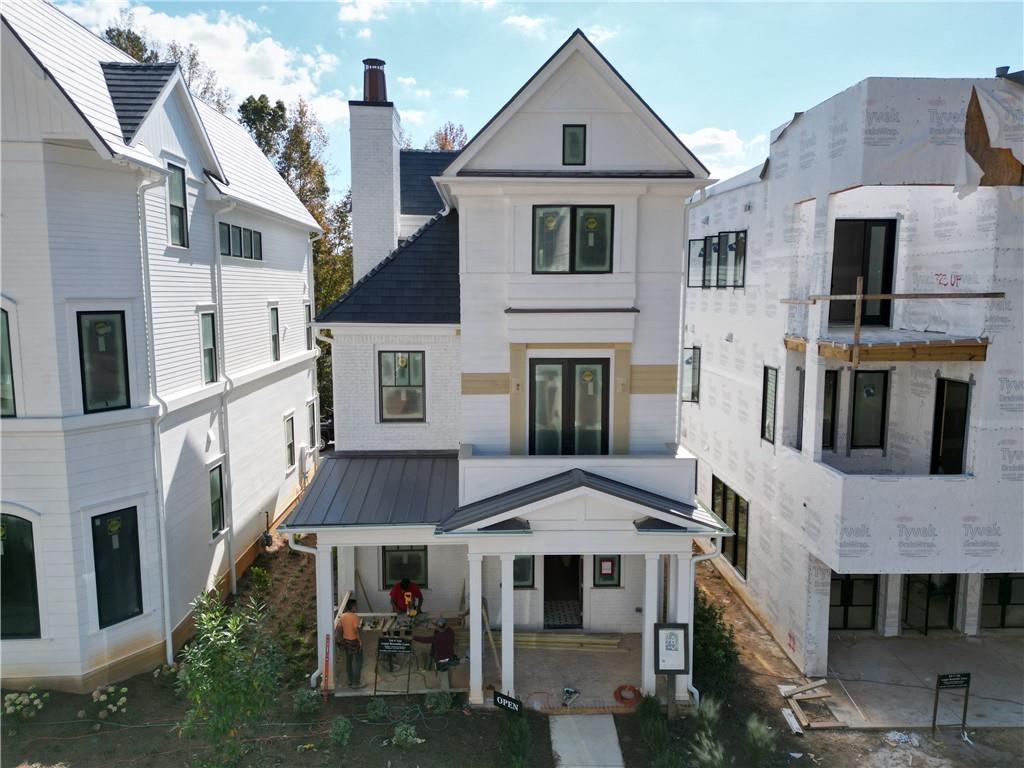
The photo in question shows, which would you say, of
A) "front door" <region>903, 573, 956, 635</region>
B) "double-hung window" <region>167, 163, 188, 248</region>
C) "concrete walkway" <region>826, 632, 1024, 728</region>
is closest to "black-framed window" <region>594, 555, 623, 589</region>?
"concrete walkway" <region>826, 632, 1024, 728</region>

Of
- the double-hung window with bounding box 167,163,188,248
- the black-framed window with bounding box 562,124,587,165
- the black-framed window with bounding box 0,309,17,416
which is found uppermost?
the black-framed window with bounding box 562,124,587,165

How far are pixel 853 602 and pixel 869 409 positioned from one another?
4.30 meters

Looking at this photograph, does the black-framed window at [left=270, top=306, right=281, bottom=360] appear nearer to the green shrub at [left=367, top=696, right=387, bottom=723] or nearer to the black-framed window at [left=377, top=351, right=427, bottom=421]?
the black-framed window at [left=377, top=351, right=427, bottom=421]

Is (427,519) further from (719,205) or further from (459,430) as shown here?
(719,205)

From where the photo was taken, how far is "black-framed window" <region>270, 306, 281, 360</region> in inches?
802

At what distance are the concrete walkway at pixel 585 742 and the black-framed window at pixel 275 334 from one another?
13.6 m

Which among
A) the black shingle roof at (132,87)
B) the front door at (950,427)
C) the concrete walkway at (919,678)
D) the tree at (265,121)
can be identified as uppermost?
the tree at (265,121)

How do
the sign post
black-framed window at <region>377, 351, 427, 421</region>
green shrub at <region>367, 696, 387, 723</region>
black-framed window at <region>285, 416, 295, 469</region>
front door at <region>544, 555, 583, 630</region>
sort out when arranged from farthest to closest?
black-framed window at <region>285, 416, 295, 469</region> → black-framed window at <region>377, 351, 427, 421</region> → front door at <region>544, 555, 583, 630</region> → the sign post → green shrub at <region>367, 696, 387, 723</region>

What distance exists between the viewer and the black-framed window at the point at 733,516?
17156 millimetres

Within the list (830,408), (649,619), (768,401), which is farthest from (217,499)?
(830,408)

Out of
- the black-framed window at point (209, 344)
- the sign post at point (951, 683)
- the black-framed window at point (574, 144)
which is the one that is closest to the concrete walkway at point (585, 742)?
the sign post at point (951, 683)

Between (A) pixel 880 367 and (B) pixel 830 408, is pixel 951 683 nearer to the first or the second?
(B) pixel 830 408

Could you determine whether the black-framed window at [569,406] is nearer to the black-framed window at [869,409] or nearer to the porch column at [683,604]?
the porch column at [683,604]

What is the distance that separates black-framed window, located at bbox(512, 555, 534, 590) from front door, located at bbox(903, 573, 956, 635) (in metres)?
8.34
